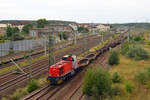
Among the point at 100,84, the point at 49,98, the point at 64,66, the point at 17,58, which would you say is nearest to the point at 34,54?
the point at 17,58

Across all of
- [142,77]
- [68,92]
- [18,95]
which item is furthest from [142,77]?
[18,95]

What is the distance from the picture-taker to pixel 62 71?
64.4ft

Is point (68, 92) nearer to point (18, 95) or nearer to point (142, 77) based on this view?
point (18, 95)

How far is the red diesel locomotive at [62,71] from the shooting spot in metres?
19.0

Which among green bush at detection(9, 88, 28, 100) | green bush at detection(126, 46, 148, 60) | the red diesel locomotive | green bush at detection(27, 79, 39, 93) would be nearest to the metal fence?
the red diesel locomotive

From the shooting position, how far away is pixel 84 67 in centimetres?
2825

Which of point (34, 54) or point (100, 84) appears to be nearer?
point (100, 84)

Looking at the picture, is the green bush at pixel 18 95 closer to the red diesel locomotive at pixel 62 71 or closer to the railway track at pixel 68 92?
the railway track at pixel 68 92

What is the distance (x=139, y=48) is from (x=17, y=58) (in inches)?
1051

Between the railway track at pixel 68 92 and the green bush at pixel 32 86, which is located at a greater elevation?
the green bush at pixel 32 86

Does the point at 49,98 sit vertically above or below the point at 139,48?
below

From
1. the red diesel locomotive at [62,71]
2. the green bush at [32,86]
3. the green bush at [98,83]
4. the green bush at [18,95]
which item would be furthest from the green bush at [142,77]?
the green bush at [18,95]

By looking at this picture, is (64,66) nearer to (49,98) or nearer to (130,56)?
(49,98)

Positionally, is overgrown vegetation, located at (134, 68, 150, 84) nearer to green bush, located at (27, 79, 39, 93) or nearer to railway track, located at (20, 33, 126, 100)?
railway track, located at (20, 33, 126, 100)
